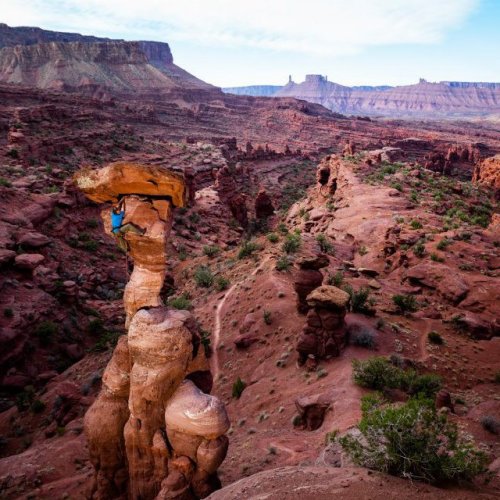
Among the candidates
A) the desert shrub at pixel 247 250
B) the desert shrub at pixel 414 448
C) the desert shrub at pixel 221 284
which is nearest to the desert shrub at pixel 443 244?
the desert shrub at pixel 247 250

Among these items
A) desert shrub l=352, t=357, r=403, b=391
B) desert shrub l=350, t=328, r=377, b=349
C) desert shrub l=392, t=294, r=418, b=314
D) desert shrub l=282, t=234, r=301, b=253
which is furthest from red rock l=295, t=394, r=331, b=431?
desert shrub l=282, t=234, r=301, b=253

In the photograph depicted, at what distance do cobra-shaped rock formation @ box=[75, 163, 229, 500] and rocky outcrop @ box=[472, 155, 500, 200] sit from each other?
46765 millimetres

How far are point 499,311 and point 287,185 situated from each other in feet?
163

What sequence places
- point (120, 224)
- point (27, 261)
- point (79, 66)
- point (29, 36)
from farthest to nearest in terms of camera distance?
point (29, 36), point (79, 66), point (27, 261), point (120, 224)

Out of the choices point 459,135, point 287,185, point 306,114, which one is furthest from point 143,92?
point 459,135

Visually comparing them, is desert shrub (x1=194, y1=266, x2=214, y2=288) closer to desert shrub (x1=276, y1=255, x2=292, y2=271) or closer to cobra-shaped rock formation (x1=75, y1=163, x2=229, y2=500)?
desert shrub (x1=276, y1=255, x2=292, y2=271)

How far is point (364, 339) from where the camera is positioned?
14.0m

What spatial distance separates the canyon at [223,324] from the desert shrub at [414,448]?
0.20m

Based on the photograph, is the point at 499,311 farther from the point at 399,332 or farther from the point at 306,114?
the point at 306,114

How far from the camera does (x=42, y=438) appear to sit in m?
12.9

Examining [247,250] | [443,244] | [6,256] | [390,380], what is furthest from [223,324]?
[443,244]

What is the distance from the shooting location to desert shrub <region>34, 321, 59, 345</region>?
58.9 ft

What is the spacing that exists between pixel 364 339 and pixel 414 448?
26.9ft

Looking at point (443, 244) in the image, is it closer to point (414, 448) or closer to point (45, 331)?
point (414, 448)
